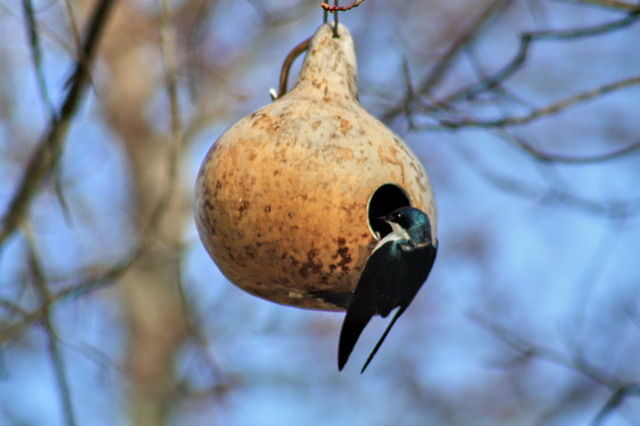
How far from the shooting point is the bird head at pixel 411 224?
2.19m

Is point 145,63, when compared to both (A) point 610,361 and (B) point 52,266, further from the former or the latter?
(A) point 610,361

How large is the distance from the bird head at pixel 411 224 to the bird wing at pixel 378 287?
0.10ft

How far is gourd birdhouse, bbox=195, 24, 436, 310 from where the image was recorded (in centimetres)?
224

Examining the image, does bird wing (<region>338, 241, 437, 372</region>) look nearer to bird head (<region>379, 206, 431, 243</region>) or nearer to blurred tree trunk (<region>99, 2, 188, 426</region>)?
bird head (<region>379, 206, 431, 243</region>)

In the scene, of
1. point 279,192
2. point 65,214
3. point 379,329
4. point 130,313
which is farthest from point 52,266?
point 279,192

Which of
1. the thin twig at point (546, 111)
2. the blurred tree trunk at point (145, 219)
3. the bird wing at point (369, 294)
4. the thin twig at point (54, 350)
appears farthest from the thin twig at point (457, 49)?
the blurred tree trunk at point (145, 219)

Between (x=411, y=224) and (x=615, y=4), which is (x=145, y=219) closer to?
(x=615, y=4)

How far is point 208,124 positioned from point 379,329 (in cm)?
316

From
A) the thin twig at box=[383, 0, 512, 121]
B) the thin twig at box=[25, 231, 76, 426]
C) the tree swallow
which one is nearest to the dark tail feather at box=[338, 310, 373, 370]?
the tree swallow

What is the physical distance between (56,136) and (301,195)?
94 centimetres

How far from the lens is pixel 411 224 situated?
2.20m

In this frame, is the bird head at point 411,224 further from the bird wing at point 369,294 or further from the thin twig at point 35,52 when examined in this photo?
the thin twig at point 35,52

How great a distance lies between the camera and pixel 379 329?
931 centimetres

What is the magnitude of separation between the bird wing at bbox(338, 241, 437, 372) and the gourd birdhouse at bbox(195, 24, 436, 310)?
104 millimetres
